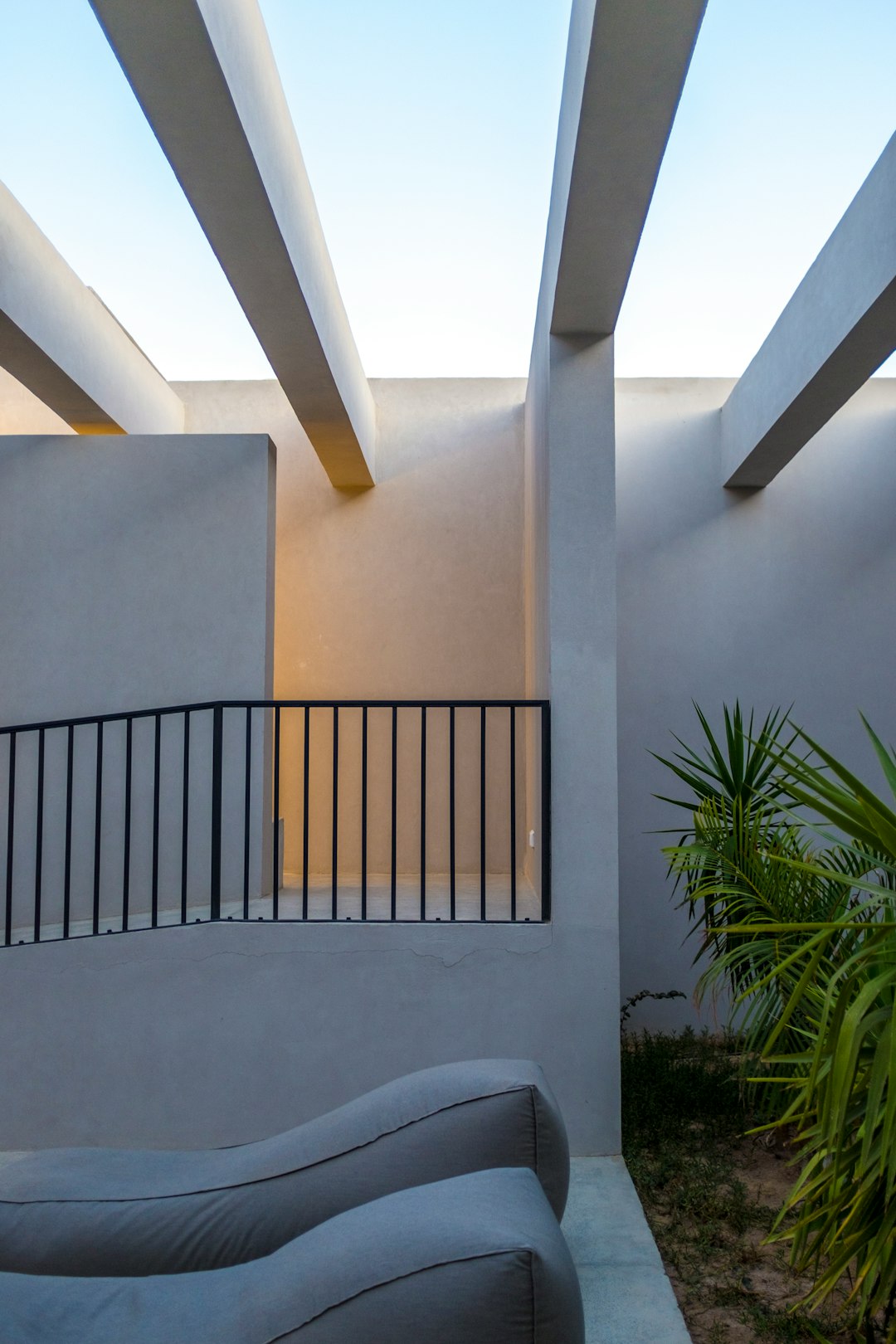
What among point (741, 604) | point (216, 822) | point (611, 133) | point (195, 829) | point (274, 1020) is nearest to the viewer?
point (611, 133)

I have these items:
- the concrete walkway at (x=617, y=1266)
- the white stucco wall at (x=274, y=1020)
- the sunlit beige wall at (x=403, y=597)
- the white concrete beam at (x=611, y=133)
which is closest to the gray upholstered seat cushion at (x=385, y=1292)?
the concrete walkway at (x=617, y=1266)

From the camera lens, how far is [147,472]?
507cm

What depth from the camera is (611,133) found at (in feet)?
9.18

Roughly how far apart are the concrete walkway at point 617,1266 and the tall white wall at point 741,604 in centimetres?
229

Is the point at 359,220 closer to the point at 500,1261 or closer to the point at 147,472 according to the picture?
the point at 147,472

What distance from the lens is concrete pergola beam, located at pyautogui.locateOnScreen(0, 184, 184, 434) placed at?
4051mm

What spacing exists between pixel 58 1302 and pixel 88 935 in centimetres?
230

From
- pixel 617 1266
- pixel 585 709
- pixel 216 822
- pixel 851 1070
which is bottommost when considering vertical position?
pixel 617 1266

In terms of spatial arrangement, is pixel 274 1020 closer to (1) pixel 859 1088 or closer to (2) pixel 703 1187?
(2) pixel 703 1187

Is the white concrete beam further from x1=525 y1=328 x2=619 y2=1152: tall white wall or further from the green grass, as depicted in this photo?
the green grass

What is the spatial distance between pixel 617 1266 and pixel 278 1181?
1.27 m

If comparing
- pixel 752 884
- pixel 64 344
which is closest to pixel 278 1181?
pixel 752 884

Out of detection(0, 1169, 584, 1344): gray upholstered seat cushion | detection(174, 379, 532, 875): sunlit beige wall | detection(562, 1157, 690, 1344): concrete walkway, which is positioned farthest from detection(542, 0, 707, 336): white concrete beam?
detection(562, 1157, 690, 1344): concrete walkway

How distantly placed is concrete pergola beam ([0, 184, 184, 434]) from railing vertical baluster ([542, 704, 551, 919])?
8.78 feet
